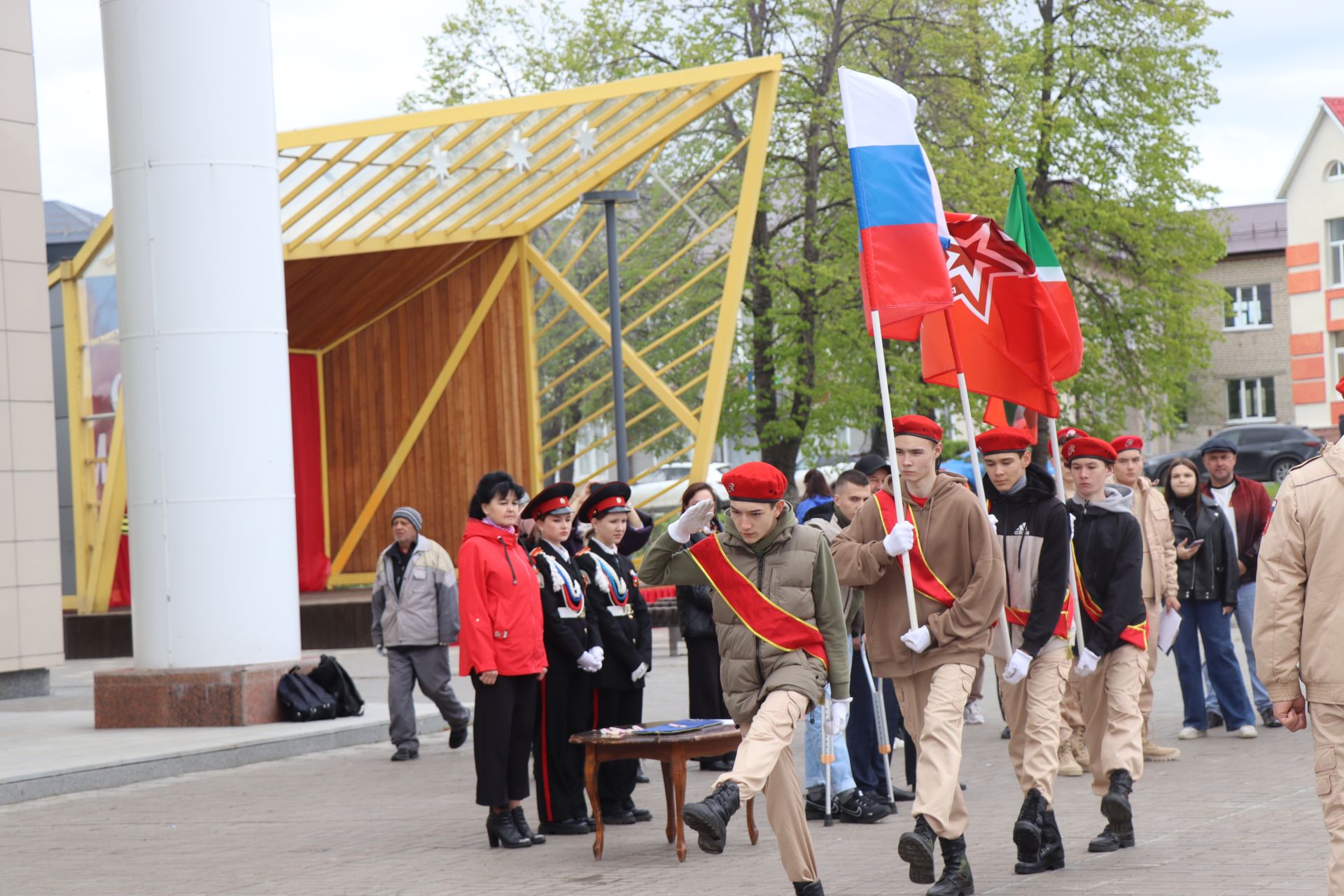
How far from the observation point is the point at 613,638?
31.1ft

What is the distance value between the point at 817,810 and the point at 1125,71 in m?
27.8

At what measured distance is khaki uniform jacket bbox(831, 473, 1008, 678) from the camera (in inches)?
280

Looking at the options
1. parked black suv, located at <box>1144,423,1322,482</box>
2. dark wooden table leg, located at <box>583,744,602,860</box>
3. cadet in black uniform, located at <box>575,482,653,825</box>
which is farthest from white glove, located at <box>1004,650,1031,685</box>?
parked black suv, located at <box>1144,423,1322,482</box>

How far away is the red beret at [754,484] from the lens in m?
6.94

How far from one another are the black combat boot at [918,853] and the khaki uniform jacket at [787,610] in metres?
0.67

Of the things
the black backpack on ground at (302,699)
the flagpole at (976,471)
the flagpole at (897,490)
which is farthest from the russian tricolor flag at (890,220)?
the black backpack on ground at (302,699)

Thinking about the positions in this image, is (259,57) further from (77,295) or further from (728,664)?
(77,295)

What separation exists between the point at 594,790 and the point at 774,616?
6.15 feet

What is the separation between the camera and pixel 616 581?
9586 millimetres

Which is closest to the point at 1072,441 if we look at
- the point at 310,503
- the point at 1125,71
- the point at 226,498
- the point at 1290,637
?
the point at 1290,637

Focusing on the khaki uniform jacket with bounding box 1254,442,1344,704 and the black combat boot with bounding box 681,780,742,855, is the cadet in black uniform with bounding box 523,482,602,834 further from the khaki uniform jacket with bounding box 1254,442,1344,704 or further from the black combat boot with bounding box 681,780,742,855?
the khaki uniform jacket with bounding box 1254,442,1344,704

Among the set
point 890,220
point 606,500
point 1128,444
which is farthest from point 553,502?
point 1128,444

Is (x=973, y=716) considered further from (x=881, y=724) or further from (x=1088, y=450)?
(x=1088, y=450)

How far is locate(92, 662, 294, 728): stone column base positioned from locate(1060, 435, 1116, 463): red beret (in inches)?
301
